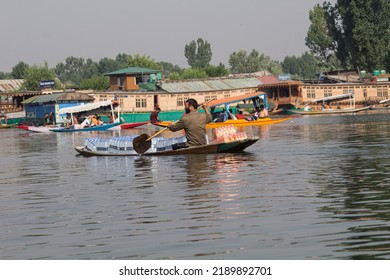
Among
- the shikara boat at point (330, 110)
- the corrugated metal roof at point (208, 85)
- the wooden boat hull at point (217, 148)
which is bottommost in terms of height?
the shikara boat at point (330, 110)

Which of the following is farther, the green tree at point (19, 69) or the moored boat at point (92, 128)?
the green tree at point (19, 69)

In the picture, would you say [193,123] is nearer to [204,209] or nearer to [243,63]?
[204,209]

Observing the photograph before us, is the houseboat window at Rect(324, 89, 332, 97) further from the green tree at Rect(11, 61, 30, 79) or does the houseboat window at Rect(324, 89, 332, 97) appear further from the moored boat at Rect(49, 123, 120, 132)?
the green tree at Rect(11, 61, 30, 79)

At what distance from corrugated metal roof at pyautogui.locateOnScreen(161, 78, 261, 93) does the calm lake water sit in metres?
62.3

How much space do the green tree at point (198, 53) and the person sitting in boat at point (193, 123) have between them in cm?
13760

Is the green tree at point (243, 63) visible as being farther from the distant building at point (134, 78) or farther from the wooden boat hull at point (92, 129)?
the wooden boat hull at point (92, 129)

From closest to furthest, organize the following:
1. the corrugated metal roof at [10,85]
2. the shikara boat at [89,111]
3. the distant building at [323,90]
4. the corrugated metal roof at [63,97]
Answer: the shikara boat at [89,111], the corrugated metal roof at [63,97], the distant building at [323,90], the corrugated metal roof at [10,85]

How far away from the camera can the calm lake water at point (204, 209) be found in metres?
10.2

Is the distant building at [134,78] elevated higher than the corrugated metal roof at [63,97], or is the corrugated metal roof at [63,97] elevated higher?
the distant building at [134,78]

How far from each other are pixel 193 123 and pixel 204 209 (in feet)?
30.7

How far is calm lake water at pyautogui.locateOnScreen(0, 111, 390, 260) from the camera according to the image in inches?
403

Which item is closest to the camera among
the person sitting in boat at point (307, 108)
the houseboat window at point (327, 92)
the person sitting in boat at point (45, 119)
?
the person sitting in boat at point (45, 119)

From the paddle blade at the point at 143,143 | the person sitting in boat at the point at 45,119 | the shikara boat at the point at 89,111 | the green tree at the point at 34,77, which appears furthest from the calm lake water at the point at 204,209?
the green tree at the point at 34,77
